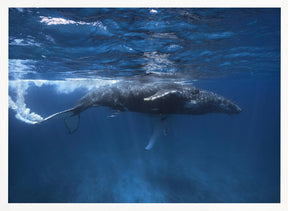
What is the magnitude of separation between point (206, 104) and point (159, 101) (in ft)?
5.63

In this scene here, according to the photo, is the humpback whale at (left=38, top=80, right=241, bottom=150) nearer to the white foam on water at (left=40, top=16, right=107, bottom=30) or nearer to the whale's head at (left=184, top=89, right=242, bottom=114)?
the whale's head at (left=184, top=89, right=242, bottom=114)

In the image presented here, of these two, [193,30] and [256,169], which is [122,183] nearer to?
[193,30]

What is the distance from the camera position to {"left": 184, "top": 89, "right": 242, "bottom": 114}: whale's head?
5570mm

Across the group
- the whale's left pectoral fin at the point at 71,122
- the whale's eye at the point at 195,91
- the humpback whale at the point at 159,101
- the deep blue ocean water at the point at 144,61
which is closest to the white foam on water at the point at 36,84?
the deep blue ocean water at the point at 144,61

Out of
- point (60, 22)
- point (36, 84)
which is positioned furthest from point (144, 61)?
point (36, 84)

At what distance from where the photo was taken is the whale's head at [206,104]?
557cm

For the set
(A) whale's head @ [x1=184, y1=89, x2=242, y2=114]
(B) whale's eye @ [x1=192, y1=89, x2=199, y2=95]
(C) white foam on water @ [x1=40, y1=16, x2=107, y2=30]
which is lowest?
(A) whale's head @ [x1=184, y1=89, x2=242, y2=114]

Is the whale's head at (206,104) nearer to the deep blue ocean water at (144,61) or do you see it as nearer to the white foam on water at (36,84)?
the deep blue ocean water at (144,61)

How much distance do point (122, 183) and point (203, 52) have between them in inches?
476

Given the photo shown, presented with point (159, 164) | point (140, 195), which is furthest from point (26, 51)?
point (159, 164)

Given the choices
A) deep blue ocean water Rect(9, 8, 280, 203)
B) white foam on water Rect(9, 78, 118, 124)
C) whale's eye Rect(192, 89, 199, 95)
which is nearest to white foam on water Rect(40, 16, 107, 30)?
deep blue ocean water Rect(9, 8, 280, 203)

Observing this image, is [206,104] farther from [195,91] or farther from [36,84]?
[36,84]

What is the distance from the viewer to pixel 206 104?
569 cm

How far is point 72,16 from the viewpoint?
6188 millimetres
